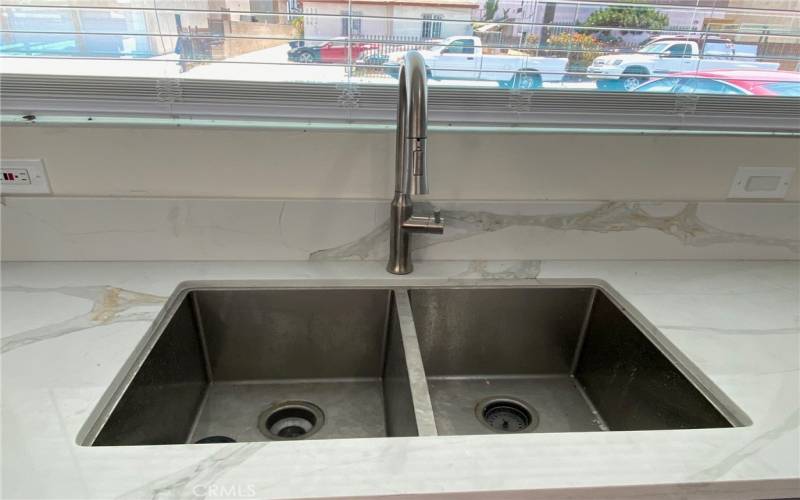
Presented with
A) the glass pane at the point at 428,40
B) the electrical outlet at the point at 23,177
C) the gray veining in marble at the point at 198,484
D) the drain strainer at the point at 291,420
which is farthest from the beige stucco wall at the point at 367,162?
the gray veining in marble at the point at 198,484

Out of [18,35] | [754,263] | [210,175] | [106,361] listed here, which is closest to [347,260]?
Result: [210,175]

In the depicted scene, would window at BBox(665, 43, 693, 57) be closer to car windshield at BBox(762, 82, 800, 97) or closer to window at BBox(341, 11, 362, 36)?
car windshield at BBox(762, 82, 800, 97)

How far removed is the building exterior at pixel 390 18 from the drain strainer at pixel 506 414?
29.2 inches

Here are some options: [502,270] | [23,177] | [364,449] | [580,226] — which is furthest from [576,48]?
[23,177]

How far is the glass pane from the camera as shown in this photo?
2.96 ft

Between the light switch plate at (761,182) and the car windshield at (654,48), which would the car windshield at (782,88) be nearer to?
the light switch plate at (761,182)

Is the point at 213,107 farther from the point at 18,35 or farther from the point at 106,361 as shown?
the point at 106,361

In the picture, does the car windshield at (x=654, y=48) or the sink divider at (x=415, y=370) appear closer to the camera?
the sink divider at (x=415, y=370)

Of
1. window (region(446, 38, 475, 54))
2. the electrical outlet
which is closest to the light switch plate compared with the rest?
window (region(446, 38, 475, 54))

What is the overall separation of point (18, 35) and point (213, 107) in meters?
0.35

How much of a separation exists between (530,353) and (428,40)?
26.9 inches

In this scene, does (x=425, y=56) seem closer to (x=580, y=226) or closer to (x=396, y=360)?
(x=580, y=226)

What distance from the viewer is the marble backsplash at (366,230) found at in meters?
0.97

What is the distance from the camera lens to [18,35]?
892 mm
